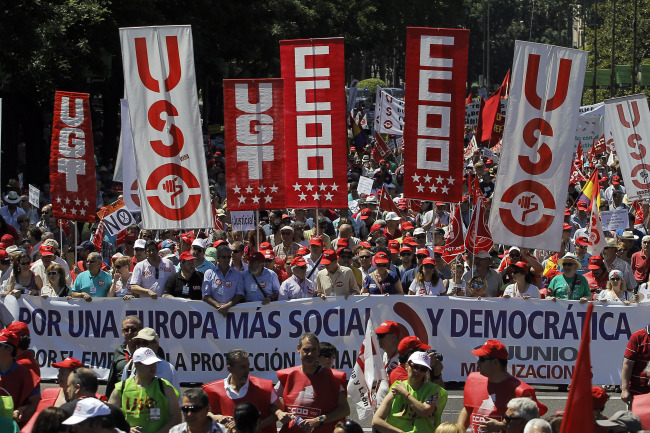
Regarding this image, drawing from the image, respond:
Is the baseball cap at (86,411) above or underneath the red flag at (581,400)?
underneath

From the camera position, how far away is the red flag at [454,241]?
14.6 m

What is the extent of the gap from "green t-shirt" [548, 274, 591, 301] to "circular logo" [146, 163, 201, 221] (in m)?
4.00

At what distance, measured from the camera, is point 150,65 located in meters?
13.4

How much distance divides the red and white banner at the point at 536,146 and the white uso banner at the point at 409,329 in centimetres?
89

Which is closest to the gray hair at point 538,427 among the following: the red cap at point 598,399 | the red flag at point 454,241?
the red cap at point 598,399

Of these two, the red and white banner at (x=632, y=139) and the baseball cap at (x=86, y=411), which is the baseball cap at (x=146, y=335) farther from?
the red and white banner at (x=632, y=139)

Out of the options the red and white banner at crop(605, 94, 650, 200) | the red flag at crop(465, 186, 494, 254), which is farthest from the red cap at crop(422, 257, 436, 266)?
the red and white banner at crop(605, 94, 650, 200)

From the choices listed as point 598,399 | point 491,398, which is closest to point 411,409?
point 491,398

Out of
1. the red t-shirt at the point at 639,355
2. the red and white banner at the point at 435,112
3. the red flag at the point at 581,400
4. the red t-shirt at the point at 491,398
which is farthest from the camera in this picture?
the red and white banner at the point at 435,112

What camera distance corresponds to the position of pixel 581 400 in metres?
5.82

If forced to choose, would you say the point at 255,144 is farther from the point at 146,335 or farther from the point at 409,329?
the point at 146,335

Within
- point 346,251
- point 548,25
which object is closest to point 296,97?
point 346,251

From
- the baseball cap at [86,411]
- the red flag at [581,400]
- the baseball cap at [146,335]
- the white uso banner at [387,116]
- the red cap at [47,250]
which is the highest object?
the white uso banner at [387,116]

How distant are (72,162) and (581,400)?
11371 mm
